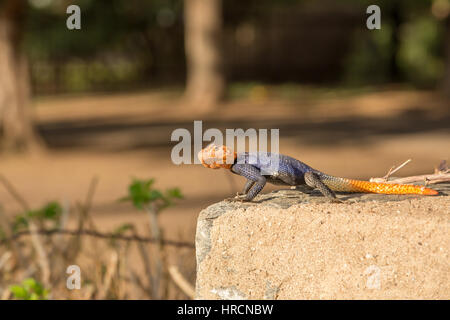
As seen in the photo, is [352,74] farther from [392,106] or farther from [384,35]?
[392,106]

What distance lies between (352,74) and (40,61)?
41.3 ft

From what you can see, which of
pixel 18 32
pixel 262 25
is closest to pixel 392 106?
pixel 262 25

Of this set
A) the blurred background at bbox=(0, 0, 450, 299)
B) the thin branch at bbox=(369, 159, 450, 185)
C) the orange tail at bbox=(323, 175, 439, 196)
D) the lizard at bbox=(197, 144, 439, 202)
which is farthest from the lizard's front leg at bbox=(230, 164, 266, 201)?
the blurred background at bbox=(0, 0, 450, 299)

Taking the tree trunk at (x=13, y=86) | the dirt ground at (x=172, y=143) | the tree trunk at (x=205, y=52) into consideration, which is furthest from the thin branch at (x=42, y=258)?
the tree trunk at (x=205, y=52)

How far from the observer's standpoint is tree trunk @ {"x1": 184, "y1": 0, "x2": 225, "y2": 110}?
19.8 m

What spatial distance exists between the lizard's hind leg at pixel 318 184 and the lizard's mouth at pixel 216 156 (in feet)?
0.97

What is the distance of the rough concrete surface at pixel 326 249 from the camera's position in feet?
6.89

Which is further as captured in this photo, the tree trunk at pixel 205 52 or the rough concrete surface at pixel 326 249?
the tree trunk at pixel 205 52

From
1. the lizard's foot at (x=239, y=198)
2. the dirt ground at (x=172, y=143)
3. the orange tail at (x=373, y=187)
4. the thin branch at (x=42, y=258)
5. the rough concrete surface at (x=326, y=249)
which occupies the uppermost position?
the orange tail at (x=373, y=187)

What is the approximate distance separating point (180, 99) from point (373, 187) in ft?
63.5

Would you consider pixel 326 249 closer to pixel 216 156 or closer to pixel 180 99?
pixel 216 156

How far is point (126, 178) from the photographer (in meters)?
10.8

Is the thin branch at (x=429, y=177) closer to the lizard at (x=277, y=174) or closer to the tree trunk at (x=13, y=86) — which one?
the lizard at (x=277, y=174)

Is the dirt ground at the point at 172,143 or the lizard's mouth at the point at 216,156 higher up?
the lizard's mouth at the point at 216,156
